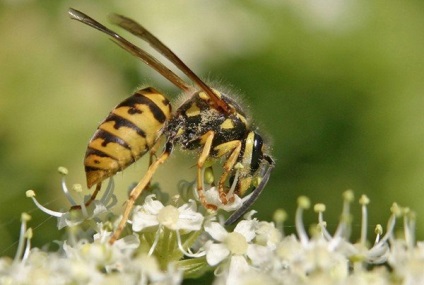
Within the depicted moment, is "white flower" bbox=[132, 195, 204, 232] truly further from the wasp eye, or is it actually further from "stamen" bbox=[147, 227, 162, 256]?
the wasp eye

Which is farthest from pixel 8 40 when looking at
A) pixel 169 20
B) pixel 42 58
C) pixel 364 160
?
pixel 364 160

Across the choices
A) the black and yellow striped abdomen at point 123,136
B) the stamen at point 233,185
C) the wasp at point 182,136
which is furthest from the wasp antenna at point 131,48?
the stamen at point 233,185

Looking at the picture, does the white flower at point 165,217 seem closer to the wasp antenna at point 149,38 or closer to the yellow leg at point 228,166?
the yellow leg at point 228,166

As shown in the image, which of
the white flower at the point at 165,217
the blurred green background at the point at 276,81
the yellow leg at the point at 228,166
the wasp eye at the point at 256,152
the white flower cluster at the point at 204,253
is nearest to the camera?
the white flower cluster at the point at 204,253

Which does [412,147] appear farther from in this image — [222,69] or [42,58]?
[42,58]

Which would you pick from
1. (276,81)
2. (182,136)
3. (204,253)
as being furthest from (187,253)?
(276,81)
